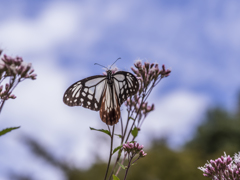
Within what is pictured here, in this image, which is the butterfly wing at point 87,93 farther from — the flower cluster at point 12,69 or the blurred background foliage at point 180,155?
the blurred background foliage at point 180,155

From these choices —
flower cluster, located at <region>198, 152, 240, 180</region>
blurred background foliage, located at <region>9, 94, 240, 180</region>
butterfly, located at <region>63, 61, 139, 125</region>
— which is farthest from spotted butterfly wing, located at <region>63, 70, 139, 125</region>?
blurred background foliage, located at <region>9, 94, 240, 180</region>

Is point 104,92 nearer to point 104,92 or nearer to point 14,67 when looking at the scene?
point 104,92

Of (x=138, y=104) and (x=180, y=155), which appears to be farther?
(x=180, y=155)

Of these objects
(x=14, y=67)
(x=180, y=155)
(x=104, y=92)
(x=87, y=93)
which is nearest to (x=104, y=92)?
(x=104, y=92)

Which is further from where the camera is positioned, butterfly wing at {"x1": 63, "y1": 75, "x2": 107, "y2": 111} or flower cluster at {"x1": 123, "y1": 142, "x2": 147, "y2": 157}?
butterfly wing at {"x1": 63, "y1": 75, "x2": 107, "y2": 111}

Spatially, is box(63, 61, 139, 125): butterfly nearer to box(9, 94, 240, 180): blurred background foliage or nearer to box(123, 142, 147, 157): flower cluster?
box(123, 142, 147, 157): flower cluster

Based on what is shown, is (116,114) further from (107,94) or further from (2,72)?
(2,72)

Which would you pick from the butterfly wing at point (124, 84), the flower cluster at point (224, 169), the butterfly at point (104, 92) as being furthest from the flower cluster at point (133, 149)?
the flower cluster at point (224, 169)
